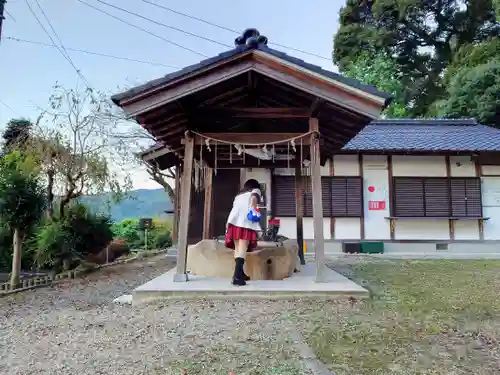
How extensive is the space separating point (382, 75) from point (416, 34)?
178 inches

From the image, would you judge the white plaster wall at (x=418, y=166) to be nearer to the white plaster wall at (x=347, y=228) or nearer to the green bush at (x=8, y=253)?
the white plaster wall at (x=347, y=228)

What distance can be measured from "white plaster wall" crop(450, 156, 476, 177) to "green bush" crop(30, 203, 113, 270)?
9644 millimetres

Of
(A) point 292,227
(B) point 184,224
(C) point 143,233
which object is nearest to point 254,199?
(B) point 184,224

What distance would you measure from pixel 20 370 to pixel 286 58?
3.79 m

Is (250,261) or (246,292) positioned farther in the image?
(250,261)

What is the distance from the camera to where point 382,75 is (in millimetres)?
20312

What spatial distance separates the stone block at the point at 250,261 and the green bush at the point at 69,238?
11.9 feet

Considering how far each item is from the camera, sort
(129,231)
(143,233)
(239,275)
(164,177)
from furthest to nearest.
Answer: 1. (129,231)
2. (143,233)
3. (164,177)
4. (239,275)

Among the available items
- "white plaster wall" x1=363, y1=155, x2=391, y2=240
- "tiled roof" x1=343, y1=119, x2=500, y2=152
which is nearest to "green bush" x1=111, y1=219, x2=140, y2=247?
"white plaster wall" x1=363, y1=155, x2=391, y2=240

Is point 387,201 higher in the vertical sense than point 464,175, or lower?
lower

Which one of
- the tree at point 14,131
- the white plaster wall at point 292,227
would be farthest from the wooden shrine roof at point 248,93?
the tree at point 14,131

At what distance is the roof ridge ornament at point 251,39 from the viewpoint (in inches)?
175

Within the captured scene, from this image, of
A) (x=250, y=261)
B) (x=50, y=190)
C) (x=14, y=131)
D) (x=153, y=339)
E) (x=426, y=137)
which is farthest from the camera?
(x=426, y=137)

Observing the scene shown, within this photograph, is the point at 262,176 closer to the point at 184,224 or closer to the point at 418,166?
the point at 418,166
